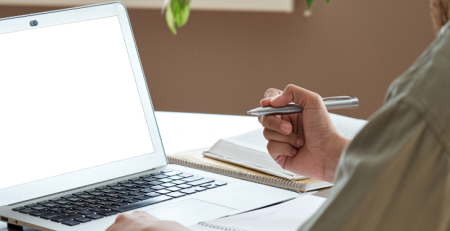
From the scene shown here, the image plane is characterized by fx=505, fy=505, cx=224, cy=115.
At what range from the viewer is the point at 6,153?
0.78 meters

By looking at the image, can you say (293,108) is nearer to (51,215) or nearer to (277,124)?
(277,124)

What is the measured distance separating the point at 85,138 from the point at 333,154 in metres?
0.43

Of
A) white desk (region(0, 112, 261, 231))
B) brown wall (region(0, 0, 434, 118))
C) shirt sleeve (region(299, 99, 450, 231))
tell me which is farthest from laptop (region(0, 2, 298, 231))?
brown wall (region(0, 0, 434, 118))

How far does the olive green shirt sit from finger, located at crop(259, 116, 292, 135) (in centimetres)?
56

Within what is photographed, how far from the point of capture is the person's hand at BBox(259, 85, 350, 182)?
89cm

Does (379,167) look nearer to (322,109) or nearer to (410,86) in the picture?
(410,86)

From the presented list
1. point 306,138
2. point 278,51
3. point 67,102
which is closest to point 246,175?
point 306,138

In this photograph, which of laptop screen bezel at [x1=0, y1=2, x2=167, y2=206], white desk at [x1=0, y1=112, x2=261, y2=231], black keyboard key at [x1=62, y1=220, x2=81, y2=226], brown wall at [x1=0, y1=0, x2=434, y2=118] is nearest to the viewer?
black keyboard key at [x1=62, y1=220, x2=81, y2=226]

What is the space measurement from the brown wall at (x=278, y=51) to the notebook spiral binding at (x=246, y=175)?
5.87 ft

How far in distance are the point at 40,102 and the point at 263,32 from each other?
199 centimetres

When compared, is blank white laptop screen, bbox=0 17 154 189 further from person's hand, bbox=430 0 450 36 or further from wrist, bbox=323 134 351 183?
person's hand, bbox=430 0 450 36

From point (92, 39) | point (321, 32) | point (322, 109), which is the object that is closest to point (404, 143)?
point (322, 109)

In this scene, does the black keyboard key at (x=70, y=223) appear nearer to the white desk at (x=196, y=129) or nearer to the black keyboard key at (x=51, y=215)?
the black keyboard key at (x=51, y=215)

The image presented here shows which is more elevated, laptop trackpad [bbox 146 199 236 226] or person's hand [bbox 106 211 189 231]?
person's hand [bbox 106 211 189 231]
